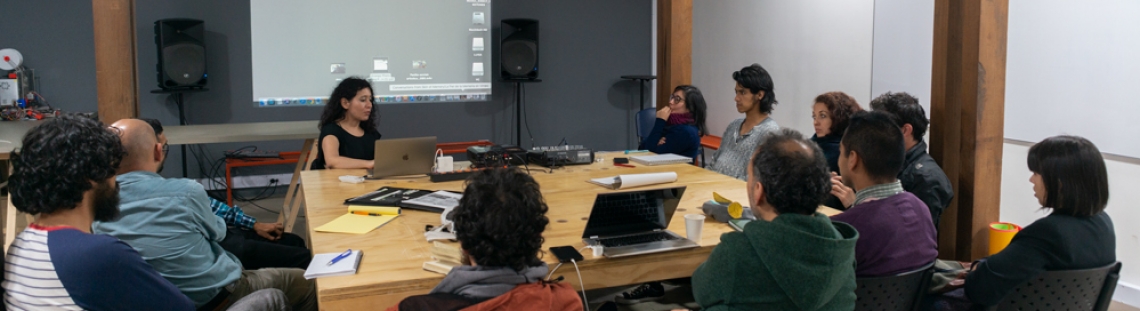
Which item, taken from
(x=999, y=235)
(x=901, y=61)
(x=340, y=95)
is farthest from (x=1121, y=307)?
(x=340, y=95)

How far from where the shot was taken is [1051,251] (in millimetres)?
1905

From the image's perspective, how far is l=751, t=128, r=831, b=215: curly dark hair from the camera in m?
1.67

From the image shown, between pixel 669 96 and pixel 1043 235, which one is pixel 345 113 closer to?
pixel 669 96

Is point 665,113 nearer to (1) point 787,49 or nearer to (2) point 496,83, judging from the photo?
(1) point 787,49

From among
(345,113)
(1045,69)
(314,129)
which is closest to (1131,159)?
(1045,69)

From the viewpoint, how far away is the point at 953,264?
2.42 m

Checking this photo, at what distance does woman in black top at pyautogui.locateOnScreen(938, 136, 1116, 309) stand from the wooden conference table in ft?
2.33

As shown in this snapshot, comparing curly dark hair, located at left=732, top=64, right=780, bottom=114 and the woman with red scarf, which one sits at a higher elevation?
curly dark hair, located at left=732, top=64, right=780, bottom=114

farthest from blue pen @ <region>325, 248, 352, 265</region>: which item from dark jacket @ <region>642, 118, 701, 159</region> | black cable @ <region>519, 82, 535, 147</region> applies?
black cable @ <region>519, 82, 535, 147</region>

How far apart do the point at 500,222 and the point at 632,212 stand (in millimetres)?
685

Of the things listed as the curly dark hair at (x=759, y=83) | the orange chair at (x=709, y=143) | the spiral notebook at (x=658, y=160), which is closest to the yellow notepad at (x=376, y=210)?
the spiral notebook at (x=658, y=160)

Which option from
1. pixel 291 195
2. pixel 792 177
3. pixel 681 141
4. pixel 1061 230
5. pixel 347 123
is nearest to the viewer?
pixel 792 177

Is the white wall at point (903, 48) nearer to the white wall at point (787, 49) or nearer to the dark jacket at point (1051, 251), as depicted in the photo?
the white wall at point (787, 49)

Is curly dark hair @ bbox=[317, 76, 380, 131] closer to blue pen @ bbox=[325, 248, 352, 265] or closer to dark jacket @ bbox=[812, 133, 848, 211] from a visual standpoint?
blue pen @ bbox=[325, 248, 352, 265]
